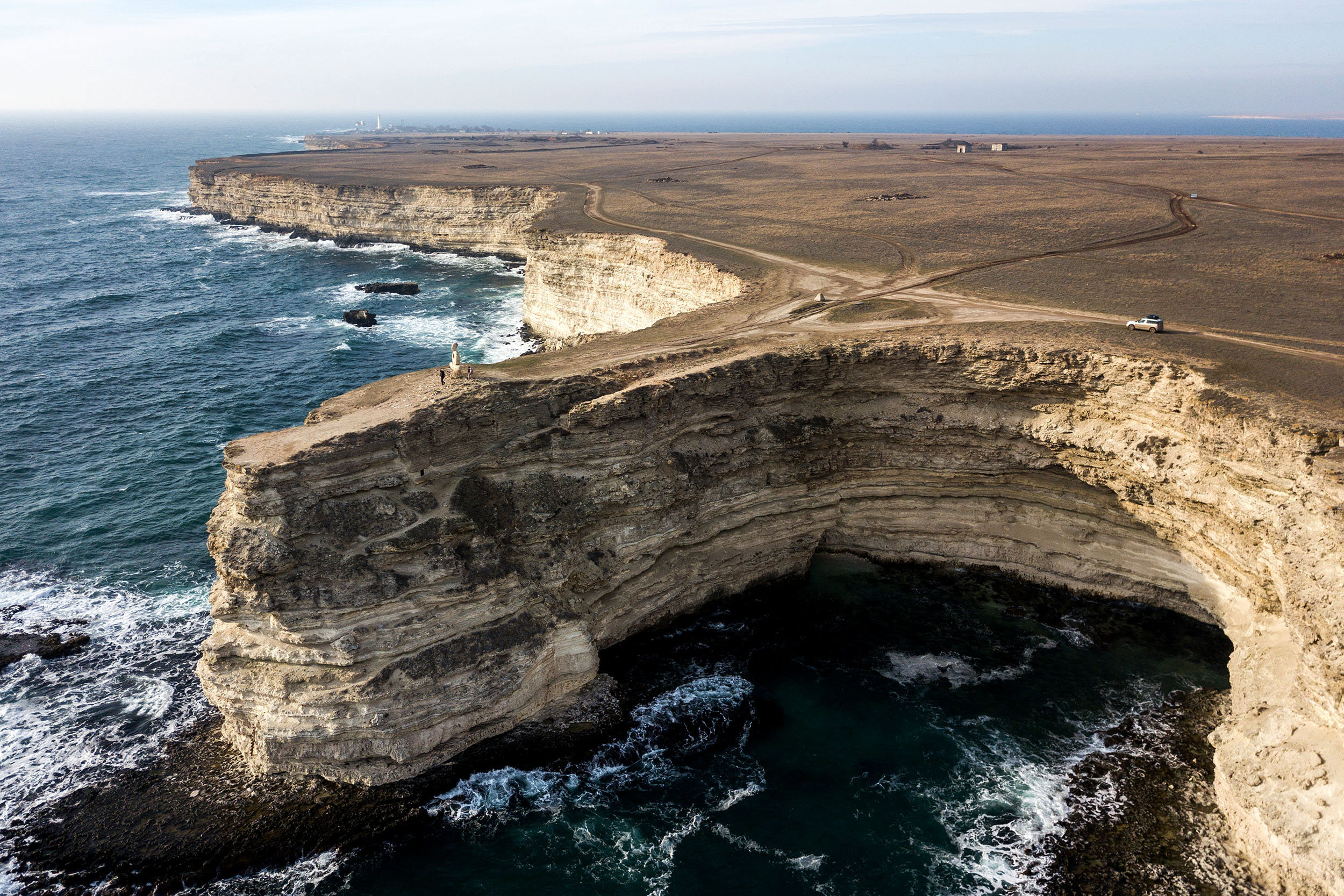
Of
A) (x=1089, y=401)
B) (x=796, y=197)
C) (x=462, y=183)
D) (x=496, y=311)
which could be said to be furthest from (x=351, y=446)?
(x=462, y=183)

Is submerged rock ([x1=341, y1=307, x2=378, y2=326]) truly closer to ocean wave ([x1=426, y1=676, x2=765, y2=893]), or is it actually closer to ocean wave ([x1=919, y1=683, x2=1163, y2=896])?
ocean wave ([x1=426, y1=676, x2=765, y2=893])

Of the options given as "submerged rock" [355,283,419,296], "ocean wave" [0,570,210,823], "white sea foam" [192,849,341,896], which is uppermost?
"submerged rock" [355,283,419,296]

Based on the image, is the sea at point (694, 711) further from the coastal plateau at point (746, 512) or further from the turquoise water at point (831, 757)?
the coastal plateau at point (746, 512)

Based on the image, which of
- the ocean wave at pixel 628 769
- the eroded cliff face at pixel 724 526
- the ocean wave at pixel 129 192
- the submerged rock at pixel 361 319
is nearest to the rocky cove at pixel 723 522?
the eroded cliff face at pixel 724 526

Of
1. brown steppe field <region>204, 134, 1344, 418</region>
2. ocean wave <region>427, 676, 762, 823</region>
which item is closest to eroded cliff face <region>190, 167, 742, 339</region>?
brown steppe field <region>204, 134, 1344, 418</region>

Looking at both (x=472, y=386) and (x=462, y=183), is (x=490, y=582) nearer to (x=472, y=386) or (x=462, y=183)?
(x=472, y=386)

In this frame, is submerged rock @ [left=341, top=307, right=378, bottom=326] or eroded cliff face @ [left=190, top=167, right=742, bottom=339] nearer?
eroded cliff face @ [left=190, top=167, right=742, bottom=339]
